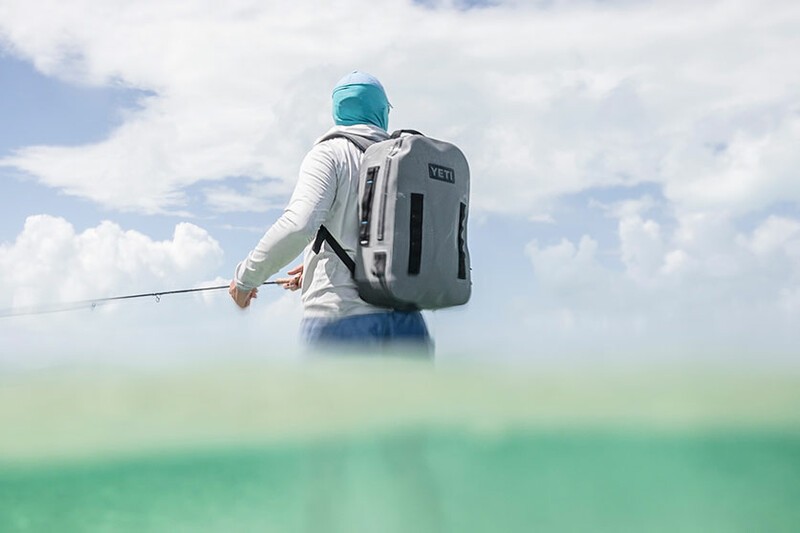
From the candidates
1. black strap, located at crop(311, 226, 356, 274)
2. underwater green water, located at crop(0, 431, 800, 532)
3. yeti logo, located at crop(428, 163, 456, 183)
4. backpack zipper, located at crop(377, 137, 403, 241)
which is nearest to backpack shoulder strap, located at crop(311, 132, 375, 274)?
black strap, located at crop(311, 226, 356, 274)

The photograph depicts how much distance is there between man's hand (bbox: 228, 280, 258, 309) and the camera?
2291 mm

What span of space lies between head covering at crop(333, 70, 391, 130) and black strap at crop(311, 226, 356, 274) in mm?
575

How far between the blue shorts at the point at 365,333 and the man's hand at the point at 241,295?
298 millimetres

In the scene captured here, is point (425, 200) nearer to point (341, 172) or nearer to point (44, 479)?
point (341, 172)

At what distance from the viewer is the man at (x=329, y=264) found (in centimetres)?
208

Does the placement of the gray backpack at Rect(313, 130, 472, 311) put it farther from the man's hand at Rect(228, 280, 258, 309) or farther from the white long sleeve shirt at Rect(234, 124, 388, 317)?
the man's hand at Rect(228, 280, 258, 309)

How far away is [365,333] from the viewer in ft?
6.93

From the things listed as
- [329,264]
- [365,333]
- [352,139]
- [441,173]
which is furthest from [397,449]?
[352,139]

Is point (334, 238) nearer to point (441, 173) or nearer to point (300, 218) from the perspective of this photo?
point (300, 218)

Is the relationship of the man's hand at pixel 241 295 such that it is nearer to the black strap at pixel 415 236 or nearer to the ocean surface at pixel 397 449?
the ocean surface at pixel 397 449

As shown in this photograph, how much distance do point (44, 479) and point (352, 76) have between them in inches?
91.3

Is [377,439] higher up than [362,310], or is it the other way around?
[362,310]

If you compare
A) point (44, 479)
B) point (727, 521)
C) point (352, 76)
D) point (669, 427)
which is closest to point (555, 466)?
point (669, 427)

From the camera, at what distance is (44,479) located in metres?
2.53
